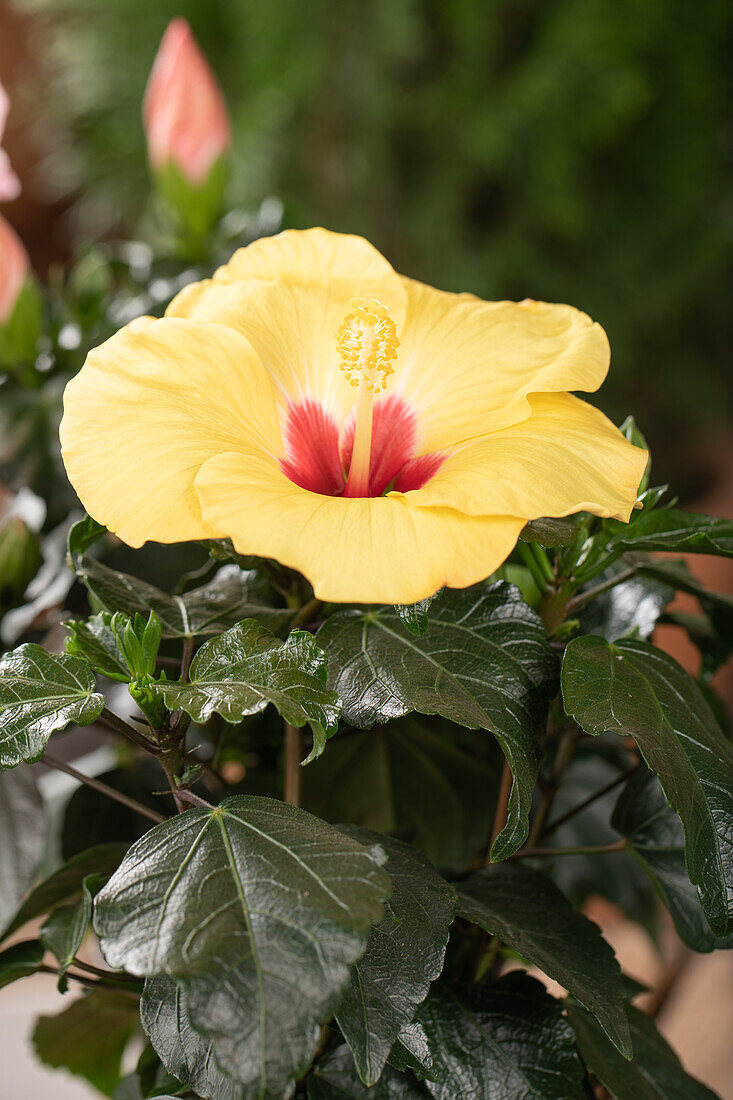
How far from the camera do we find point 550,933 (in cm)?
37

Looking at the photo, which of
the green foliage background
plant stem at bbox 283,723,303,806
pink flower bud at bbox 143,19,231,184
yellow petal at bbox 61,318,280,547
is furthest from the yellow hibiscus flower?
the green foliage background

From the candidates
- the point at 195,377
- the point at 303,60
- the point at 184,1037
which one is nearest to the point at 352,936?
the point at 184,1037

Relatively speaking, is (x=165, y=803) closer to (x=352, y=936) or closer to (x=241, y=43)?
(x=352, y=936)

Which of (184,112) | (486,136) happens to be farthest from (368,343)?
(486,136)

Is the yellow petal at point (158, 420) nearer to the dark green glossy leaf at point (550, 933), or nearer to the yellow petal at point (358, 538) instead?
the yellow petal at point (358, 538)

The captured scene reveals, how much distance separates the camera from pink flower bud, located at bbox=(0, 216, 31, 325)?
635 millimetres

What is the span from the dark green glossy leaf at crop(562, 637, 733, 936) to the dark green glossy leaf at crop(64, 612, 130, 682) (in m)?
0.17

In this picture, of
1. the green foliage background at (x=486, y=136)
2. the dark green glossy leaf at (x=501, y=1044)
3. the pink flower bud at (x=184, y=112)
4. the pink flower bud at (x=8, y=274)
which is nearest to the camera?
the dark green glossy leaf at (x=501, y=1044)

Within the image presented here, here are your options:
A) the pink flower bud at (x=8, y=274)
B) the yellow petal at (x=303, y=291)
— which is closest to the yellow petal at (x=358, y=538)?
the yellow petal at (x=303, y=291)

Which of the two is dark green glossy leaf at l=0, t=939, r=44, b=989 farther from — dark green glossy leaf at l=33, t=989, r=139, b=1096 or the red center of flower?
the red center of flower

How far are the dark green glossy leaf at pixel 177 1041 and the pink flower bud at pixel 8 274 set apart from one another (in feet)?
1.58

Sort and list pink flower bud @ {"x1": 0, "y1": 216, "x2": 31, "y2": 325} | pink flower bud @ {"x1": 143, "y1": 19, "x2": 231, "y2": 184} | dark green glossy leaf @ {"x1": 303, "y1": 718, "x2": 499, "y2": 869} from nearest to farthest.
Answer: dark green glossy leaf @ {"x1": 303, "y1": 718, "x2": 499, "y2": 869}
pink flower bud @ {"x1": 0, "y1": 216, "x2": 31, "y2": 325}
pink flower bud @ {"x1": 143, "y1": 19, "x2": 231, "y2": 184}

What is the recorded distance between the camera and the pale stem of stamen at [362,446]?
1.28 ft

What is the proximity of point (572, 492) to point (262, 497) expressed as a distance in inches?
4.1
